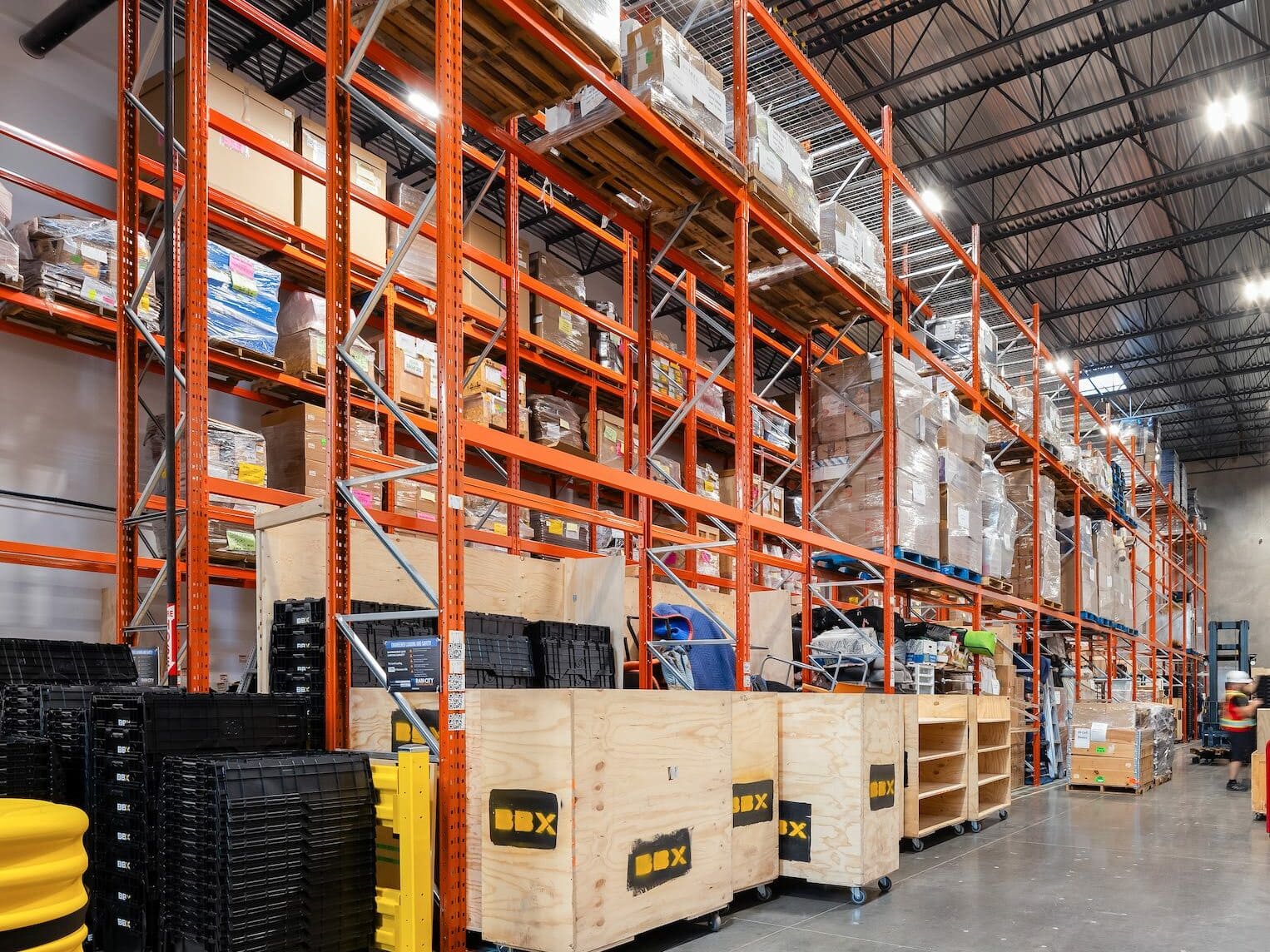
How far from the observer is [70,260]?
7129 mm

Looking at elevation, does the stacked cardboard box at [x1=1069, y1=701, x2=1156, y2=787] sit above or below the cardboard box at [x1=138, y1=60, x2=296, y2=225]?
below

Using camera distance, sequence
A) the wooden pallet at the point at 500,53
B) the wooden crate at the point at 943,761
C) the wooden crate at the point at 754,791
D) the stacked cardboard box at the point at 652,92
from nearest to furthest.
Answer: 1. the wooden pallet at the point at 500,53
2. the wooden crate at the point at 754,791
3. the stacked cardboard box at the point at 652,92
4. the wooden crate at the point at 943,761

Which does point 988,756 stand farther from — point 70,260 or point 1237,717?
point 70,260

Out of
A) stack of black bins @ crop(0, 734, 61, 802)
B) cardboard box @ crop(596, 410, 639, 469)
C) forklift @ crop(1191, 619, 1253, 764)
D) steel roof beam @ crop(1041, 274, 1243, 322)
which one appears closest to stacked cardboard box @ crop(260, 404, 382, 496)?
cardboard box @ crop(596, 410, 639, 469)

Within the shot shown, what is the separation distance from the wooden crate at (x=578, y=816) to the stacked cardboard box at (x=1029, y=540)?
33.6 feet

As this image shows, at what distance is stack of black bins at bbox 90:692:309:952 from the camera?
4.18m

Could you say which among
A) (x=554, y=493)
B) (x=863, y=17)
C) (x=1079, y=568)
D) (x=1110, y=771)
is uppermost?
(x=863, y=17)

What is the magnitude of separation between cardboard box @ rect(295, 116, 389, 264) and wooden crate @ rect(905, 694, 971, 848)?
6402 millimetres

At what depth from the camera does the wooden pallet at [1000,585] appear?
12.4 metres

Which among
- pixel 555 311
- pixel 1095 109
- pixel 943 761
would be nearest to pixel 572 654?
pixel 943 761

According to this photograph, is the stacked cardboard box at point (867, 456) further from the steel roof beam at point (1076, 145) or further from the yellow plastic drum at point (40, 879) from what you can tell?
the yellow plastic drum at point (40, 879)

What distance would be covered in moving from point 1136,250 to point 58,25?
15410 mm

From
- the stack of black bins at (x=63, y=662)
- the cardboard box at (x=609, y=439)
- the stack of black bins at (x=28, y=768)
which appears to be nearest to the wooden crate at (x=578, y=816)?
the stack of black bins at (x=28, y=768)

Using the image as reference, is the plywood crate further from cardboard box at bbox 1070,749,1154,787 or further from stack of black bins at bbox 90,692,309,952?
cardboard box at bbox 1070,749,1154,787
